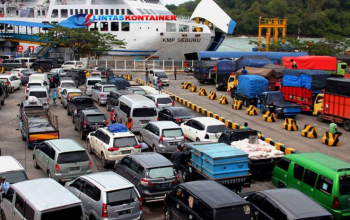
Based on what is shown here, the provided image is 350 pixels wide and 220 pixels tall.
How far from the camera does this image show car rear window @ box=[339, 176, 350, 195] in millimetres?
11266

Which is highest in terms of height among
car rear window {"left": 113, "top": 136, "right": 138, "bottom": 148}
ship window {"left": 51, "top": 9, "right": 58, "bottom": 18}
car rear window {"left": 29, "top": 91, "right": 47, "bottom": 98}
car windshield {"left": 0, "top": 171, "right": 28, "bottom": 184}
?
ship window {"left": 51, "top": 9, "right": 58, "bottom": 18}

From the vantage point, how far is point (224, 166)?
1327 centimetres

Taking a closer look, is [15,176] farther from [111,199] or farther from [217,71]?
[217,71]

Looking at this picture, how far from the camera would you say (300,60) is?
114ft

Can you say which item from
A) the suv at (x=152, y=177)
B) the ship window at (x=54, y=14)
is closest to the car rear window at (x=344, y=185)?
the suv at (x=152, y=177)

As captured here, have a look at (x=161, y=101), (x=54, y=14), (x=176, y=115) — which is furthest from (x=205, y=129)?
(x=54, y=14)

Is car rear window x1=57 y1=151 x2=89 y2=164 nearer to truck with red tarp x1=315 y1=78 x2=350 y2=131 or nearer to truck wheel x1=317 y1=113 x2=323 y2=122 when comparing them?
truck with red tarp x1=315 y1=78 x2=350 y2=131

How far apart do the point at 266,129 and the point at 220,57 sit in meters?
25.2

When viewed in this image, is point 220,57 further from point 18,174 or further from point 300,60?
point 18,174

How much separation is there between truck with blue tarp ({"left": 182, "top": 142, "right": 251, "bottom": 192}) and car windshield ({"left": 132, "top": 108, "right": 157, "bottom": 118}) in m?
7.29

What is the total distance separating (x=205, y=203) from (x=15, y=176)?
19.4ft

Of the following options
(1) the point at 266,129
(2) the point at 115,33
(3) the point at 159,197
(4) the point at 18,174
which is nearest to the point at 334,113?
(1) the point at 266,129

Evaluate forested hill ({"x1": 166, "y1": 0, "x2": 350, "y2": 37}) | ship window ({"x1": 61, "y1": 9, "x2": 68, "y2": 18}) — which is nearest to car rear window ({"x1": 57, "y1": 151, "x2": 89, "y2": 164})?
ship window ({"x1": 61, "y1": 9, "x2": 68, "y2": 18})

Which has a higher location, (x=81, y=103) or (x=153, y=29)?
(x=153, y=29)
